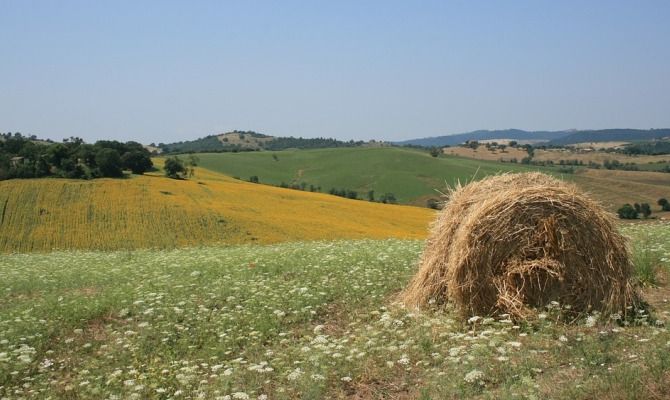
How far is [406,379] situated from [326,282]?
4529 mm

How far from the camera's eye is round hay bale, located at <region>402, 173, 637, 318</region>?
26.9ft

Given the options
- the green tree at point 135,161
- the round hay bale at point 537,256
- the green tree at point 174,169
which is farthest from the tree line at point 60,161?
the round hay bale at point 537,256

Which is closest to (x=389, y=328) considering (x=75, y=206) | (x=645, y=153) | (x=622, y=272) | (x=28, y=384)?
(x=622, y=272)

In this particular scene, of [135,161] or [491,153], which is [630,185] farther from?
[491,153]

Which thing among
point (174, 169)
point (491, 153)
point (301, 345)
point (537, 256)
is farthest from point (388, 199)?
point (491, 153)

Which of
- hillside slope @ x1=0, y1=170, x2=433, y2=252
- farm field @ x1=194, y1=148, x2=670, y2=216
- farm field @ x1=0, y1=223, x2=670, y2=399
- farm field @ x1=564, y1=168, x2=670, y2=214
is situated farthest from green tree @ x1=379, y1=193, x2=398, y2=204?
farm field @ x1=0, y1=223, x2=670, y2=399

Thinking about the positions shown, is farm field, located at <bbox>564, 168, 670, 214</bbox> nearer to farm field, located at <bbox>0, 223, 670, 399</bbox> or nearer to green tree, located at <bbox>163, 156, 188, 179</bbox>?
green tree, located at <bbox>163, 156, 188, 179</bbox>

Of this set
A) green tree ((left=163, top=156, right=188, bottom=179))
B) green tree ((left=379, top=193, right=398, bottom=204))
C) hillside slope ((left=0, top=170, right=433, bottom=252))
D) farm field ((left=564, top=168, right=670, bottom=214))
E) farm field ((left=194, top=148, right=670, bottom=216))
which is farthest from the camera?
farm field ((left=194, top=148, right=670, bottom=216))

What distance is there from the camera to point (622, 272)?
8.38 metres

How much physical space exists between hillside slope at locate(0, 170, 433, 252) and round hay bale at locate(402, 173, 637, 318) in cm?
2591

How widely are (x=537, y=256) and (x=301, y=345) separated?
3.73 meters

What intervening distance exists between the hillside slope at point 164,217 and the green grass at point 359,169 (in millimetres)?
37039

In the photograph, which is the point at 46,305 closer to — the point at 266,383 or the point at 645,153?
the point at 266,383

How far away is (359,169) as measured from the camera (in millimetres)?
104688
